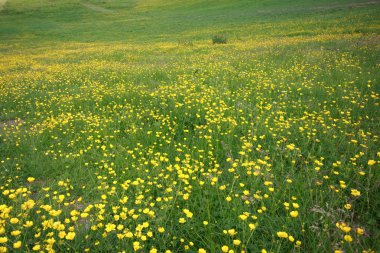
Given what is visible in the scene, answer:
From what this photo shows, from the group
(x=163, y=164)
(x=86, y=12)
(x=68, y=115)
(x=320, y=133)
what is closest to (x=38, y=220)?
(x=163, y=164)

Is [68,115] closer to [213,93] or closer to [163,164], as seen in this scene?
[163,164]

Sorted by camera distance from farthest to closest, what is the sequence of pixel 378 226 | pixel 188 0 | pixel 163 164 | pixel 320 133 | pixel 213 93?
pixel 188 0, pixel 213 93, pixel 320 133, pixel 163 164, pixel 378 226

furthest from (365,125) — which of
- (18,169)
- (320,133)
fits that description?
(18,169)

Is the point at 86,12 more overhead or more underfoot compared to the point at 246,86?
more overhead

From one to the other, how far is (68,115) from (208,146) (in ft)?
12.5

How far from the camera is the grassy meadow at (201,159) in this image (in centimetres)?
279

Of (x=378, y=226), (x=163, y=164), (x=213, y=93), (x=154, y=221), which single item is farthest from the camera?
(x=213, y=93)

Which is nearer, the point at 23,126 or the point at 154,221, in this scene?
the point at 154,221

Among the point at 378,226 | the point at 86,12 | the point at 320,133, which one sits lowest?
the point at 378,226

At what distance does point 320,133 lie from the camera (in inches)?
179

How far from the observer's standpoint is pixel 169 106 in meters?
6.31

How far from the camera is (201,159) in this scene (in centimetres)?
428

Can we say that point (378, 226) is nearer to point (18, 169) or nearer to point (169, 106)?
point (169, 106)

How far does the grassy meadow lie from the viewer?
2.79 m
